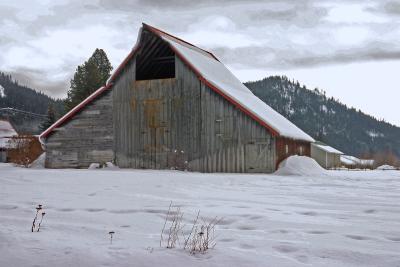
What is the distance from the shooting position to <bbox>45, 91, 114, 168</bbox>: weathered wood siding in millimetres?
21531

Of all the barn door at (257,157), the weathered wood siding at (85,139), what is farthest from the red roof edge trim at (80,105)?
the barn door at (257,157)

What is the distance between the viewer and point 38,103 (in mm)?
171625

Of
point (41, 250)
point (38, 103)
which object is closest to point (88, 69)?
point (41, 250)

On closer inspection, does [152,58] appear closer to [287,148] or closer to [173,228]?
[287,148]

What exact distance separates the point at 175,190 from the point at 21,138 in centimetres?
2358

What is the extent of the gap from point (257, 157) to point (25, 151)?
16.9m

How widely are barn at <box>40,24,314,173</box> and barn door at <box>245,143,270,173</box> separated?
0.15ft

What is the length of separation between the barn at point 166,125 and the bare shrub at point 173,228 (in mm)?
12798

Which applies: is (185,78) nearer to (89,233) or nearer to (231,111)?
(231,111)

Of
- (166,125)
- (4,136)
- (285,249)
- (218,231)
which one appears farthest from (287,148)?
(4,136)

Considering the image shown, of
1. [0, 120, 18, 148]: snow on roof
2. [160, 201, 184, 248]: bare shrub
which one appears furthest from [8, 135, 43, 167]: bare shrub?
[160, 201, 184, 248]: bare shrub

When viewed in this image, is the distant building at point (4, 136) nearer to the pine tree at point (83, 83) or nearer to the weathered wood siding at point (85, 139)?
the pine tree at point (83, 83)

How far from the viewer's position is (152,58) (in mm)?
21531

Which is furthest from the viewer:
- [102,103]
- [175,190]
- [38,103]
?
[38,103]
